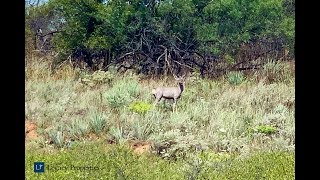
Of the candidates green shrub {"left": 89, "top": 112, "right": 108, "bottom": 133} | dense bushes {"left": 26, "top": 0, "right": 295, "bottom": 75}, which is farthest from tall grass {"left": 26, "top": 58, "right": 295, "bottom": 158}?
dense bushes {"left": 26, "top": 0, "right": 295, "bottom": 75}

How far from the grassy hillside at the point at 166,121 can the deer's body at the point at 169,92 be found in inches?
1.4

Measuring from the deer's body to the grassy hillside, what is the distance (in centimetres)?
3

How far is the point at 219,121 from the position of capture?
12.9 feet

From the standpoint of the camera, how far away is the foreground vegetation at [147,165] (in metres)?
3.73

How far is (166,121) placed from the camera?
3.96 m

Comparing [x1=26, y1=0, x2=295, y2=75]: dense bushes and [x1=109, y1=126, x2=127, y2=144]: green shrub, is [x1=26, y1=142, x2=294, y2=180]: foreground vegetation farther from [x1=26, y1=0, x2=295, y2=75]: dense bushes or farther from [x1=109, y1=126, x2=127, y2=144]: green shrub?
[x1=26, y1=0, x2=295, y2=75]: dense bushes

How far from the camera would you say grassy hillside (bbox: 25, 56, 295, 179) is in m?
3.80

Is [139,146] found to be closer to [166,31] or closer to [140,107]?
[140,107]

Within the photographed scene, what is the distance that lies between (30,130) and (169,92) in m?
0.86

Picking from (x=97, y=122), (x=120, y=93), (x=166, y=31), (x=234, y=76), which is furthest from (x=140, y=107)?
(x=234, y=76)
